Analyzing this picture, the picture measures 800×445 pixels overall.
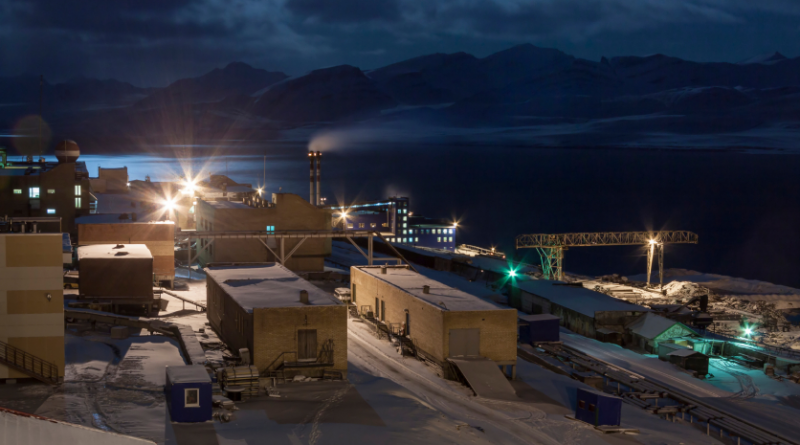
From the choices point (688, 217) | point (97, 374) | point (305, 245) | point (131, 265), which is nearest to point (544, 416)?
point (97, 374)

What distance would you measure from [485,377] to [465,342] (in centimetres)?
180

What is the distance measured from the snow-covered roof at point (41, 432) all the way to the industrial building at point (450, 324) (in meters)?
17.9

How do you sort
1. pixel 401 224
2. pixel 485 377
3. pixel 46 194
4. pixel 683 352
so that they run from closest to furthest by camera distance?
pixel 485 377, pixel 683 352, pixel 46 194, pixel 401 224

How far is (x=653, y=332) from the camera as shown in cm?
3669

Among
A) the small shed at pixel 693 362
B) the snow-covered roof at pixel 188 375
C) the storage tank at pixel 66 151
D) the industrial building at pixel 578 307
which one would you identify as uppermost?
the storage tank at pixel 66 151

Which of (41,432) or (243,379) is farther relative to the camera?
(243,379)

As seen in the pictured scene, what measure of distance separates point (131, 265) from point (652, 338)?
23.9 metres

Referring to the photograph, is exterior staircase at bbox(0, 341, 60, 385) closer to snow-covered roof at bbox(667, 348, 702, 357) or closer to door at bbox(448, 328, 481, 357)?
door at bbox(448, 328, 481, 357)

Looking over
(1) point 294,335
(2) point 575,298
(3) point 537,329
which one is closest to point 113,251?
(1) point 294,335

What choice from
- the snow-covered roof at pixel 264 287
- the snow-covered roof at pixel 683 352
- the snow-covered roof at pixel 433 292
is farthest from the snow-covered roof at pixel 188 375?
the snow-covered roof at pixel 683 352

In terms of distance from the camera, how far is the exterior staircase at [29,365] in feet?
58.0

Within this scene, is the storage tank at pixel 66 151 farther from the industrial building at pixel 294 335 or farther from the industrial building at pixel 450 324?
the industrial building at pixel 294 335

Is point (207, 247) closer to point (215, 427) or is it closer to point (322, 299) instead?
point (322, 299)

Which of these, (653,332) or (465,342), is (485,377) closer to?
(465,342)
